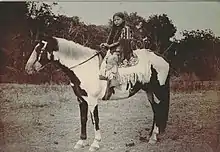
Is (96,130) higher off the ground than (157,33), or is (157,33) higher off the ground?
(157,33)

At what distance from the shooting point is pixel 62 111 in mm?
1278

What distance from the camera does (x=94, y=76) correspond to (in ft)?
4.27

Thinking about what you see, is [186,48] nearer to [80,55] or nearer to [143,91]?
[143,91]

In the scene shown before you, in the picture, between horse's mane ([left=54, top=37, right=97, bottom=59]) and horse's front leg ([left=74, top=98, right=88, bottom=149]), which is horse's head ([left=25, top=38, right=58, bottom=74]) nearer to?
horse's mane ([left=54, top=37, right=97, bottom=59])

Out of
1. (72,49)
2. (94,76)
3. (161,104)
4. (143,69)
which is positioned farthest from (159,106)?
(72,49)

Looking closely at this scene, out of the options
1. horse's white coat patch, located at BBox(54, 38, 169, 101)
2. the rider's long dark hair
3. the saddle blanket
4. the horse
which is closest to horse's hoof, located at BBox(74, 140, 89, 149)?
the horse

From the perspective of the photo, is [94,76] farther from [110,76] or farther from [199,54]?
[199,54]

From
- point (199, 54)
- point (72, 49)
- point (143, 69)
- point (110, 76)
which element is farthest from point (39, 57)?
point (199, 54)

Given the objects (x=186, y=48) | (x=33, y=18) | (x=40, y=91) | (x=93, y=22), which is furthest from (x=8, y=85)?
(x=186, y=48)

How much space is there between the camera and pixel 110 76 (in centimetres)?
130

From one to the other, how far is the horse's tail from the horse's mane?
231 millimetres

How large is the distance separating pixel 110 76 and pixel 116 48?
0.09 m

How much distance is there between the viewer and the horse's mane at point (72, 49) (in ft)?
4.24

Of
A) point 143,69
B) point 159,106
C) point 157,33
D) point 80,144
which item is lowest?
point 80,144
